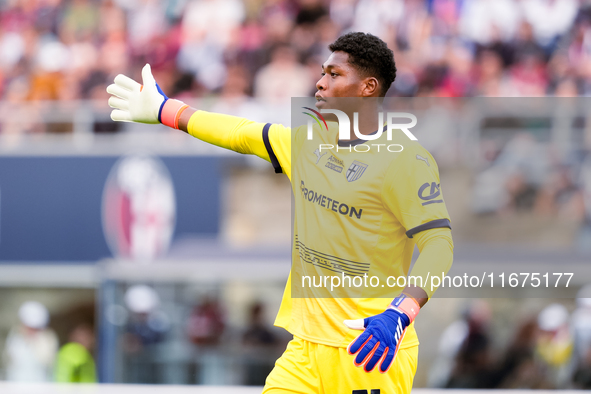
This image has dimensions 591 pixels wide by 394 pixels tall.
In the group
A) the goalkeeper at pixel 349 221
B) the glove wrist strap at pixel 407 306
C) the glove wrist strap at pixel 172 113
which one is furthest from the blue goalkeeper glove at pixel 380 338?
the glove wrist strap at pixel 172 113

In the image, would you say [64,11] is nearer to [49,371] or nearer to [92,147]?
[92,147]

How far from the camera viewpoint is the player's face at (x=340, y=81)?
309cm

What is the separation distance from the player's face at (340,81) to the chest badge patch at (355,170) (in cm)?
30

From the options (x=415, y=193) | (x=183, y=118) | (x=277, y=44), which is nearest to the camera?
(x=415, y=193)

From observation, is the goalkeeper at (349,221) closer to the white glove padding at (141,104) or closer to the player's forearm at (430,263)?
the player's forearm at (430,263)

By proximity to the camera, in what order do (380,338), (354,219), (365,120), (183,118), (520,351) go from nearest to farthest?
(380,338) → (354,219) → (365,120) → (183,118) → (520,351)

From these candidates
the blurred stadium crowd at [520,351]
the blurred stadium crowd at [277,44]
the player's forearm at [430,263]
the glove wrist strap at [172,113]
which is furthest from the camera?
the blurred stadium crowd at [277,44]

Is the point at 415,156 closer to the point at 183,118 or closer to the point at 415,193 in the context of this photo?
the point at 415,193

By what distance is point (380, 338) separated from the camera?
2.56m

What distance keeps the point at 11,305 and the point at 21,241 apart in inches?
37.6

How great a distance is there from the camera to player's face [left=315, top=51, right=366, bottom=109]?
309cm

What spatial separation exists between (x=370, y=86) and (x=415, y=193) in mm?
569

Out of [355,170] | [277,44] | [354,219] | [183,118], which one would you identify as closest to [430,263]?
[354,219]

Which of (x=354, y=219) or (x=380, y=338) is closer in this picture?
(x=380, y=338)
